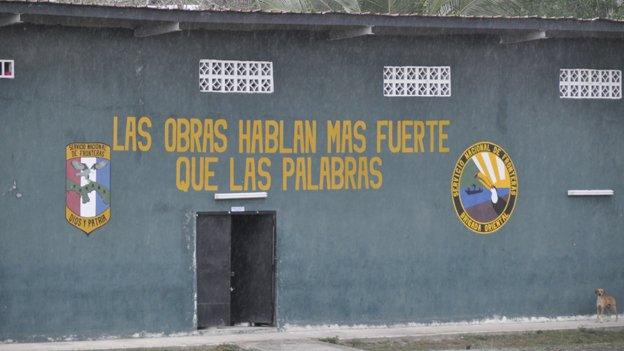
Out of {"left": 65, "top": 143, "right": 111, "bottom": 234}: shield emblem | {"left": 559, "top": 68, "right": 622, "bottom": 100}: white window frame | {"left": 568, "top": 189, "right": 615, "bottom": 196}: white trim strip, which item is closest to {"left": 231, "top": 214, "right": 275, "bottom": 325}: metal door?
{"left": 65, "top": 143, "right": 111, "bottom": 234}: shield emblem

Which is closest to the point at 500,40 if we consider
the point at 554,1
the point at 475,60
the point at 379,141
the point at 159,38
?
the point at 475,60

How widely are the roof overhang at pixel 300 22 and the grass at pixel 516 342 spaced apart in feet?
15.5

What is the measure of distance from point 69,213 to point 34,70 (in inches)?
82.7

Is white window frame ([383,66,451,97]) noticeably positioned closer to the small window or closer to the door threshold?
the door threshold

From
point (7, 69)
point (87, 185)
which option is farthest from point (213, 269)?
point (7, 69)

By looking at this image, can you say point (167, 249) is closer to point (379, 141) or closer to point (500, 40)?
point (379, 141)

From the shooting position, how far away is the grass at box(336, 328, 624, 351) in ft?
58.5

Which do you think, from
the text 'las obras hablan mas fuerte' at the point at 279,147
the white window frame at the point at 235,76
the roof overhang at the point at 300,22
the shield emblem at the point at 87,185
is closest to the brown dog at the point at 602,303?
the text 'las obras hablan mas fuerte' at the point at 279,147

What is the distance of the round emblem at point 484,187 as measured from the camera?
20.3 metres

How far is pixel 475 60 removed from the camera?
20312 mm

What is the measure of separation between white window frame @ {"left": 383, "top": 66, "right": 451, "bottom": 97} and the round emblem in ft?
3.75

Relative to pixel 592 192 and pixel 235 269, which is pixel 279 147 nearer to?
pixel 235 269

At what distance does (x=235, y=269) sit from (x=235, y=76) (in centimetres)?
314

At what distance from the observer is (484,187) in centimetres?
2039
